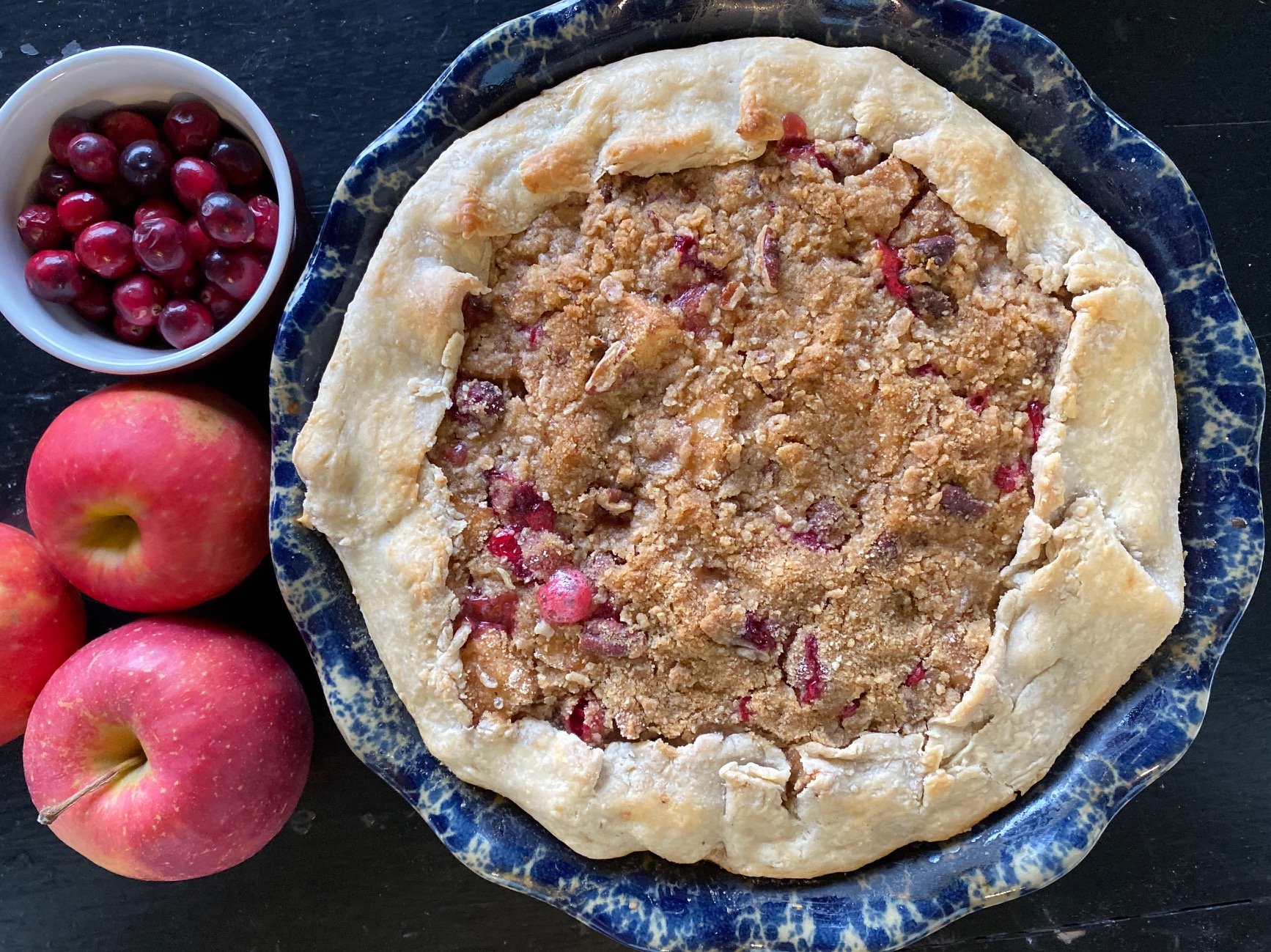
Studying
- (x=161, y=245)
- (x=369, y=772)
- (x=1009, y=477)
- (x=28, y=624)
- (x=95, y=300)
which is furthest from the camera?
(x=369, y=772)

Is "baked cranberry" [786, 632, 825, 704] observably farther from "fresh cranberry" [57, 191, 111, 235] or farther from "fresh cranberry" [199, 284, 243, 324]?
"fresh cranberry" [57, 191, 111, 235]

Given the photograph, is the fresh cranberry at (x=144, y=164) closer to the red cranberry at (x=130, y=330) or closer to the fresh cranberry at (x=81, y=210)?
the fresh cranberry at (x=81, y=210)

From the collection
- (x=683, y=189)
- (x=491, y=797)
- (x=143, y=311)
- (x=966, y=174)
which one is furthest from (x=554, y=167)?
(x=491, y=797)

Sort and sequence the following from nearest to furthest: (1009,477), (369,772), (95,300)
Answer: (1009,477)
(95,300)
(369,772)

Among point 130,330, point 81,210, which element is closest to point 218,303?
point 130,330

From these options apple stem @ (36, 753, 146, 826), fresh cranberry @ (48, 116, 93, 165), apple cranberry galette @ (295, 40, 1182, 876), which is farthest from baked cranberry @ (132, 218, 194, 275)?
apple stem @ (36, 753, 146, 826)

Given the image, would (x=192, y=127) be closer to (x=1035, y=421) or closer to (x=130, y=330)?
(x=130, y=330)

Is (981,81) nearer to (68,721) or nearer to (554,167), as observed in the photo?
(554,167)
